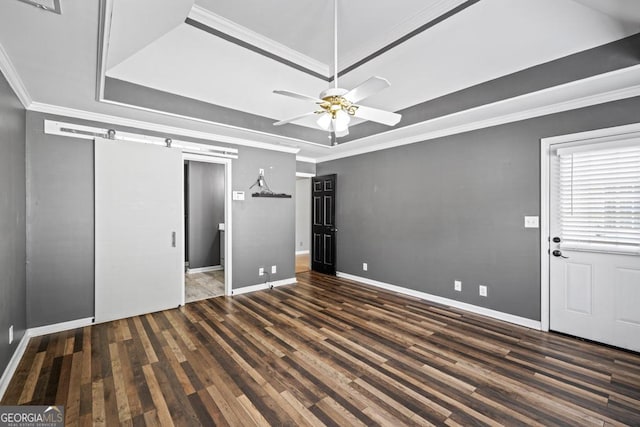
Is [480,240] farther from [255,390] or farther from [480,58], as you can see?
[255,390]

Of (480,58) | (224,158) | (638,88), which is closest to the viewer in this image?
(638,88)

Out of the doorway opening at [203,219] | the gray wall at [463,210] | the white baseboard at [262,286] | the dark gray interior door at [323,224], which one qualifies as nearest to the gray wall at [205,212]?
the doorway opening at [203,219]

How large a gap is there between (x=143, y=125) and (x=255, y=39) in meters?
2.14

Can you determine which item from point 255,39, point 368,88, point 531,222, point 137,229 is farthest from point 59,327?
point 531,222

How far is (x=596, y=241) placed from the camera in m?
2.99

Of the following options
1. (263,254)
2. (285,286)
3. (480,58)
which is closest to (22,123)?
(263,254)

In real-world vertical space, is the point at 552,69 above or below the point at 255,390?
above

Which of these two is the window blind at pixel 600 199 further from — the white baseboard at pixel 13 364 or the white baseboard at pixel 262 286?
the white baseboard at pixel 13 364

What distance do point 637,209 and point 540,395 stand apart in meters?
2.14

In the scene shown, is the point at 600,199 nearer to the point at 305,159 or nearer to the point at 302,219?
the point at 305,159

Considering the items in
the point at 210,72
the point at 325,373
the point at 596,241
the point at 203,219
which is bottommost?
the point at 325,373

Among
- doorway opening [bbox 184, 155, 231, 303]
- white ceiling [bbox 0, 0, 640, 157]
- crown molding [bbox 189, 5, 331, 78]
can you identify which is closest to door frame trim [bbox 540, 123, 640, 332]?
white ceiling [bbox 0, 0, 640, 157]

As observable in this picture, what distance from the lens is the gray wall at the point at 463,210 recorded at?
3367 millimetres

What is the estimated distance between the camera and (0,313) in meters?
2.20
